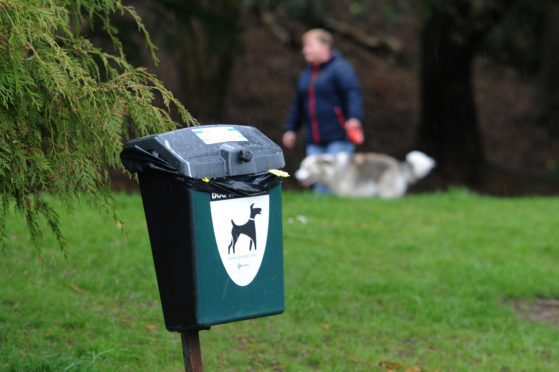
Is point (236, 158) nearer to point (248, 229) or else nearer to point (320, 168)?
point (248, 229)

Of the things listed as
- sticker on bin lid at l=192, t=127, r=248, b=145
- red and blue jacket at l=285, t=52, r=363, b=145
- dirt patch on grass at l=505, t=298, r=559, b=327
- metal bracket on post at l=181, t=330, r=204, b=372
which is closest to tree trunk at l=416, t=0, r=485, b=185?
red and blue jacket at l=285, t=52, r=363, b=145

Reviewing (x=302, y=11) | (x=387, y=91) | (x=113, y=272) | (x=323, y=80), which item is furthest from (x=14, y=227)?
(x=387, y=91)

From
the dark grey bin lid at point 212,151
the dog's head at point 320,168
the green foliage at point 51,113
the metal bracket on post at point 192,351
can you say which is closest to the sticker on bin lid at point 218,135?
the dark grey bin lid at point 212,151

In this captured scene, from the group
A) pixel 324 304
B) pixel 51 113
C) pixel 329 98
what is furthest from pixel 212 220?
pixel 329 98

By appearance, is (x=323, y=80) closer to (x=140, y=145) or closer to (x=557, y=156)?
(x=140, y=145)

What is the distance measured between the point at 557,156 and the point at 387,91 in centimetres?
579

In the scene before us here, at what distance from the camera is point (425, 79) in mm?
15250

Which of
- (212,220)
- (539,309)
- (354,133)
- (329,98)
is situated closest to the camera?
(212,220)

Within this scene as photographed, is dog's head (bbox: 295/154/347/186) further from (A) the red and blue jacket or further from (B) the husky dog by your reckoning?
(A) the red and blue jacket

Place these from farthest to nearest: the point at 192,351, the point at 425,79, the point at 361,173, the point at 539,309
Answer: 1. the point at 425,79
2. the point at 361,173
3. the point at 539,309
4. the point at 192,351

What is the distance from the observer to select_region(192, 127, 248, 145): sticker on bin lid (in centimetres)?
341

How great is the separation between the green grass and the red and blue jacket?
220 cm

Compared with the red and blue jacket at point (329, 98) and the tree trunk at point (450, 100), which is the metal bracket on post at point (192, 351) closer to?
the red and blue jacket at point (329, 98)

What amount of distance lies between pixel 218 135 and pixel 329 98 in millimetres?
6603
